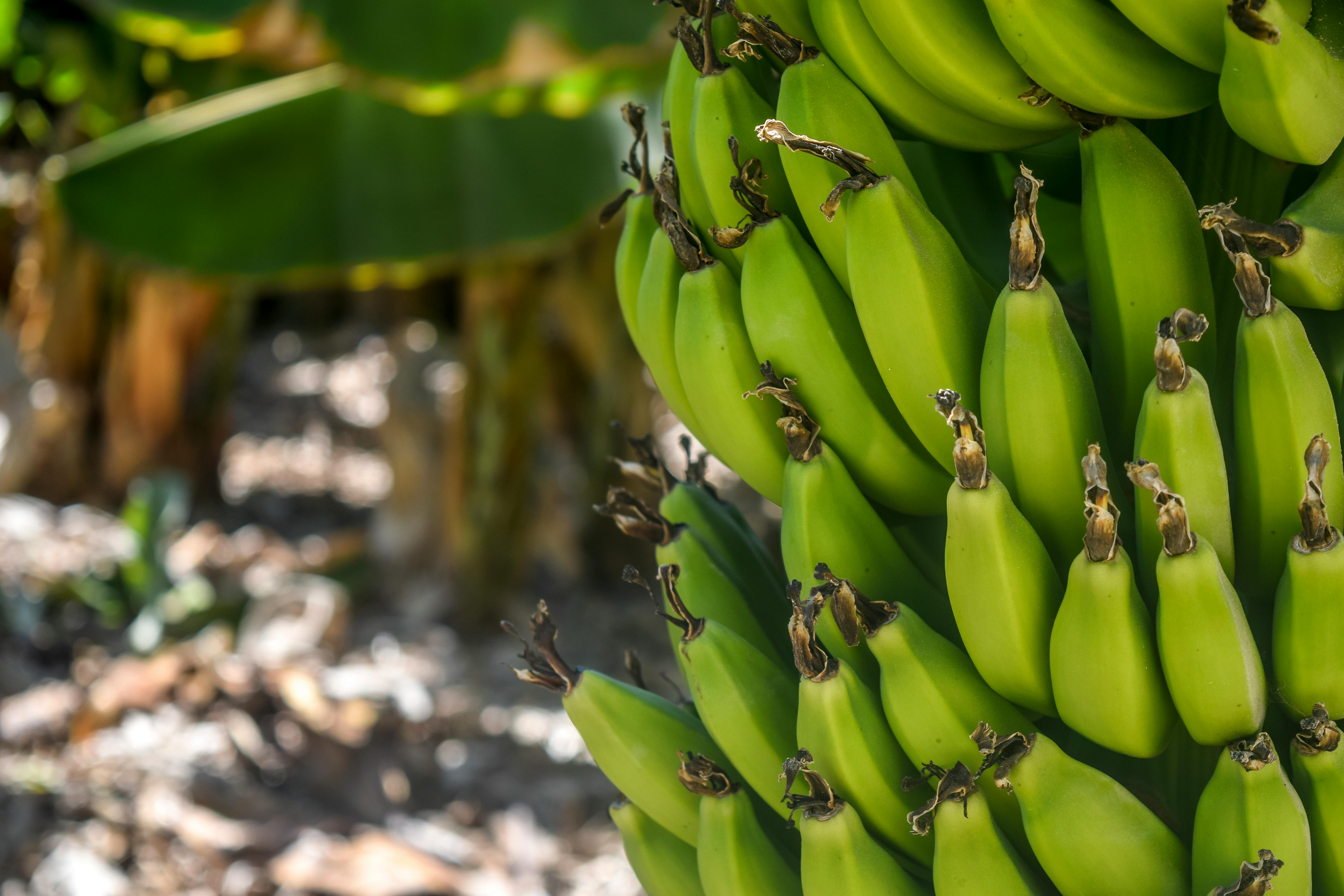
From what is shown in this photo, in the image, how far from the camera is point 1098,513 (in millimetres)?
462

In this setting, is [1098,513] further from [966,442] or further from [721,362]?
[721,362]

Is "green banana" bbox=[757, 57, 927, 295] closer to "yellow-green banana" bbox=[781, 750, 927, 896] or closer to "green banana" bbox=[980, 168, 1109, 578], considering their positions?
"green banana" bbox=[980, 168, 1109, 578]

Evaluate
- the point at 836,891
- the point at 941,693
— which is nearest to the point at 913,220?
the point at 941,693

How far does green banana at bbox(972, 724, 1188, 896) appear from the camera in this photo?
0.51 m

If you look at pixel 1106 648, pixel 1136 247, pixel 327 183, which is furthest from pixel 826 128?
pixel 327 183

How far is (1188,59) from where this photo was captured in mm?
501

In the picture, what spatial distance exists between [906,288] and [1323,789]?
313mm

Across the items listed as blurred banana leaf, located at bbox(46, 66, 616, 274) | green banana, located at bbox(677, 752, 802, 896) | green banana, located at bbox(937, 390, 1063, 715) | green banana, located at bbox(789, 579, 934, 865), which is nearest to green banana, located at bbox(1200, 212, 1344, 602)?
green banana, located at bbox(937, 390, 1063, 715)

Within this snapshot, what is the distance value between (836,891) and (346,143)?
2410 millimetres

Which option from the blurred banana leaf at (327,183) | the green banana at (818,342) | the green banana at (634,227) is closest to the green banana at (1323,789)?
the green banana at (818,342)

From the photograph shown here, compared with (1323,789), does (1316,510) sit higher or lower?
higher

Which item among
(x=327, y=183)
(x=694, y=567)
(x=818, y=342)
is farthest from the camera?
(x=327, y=183)

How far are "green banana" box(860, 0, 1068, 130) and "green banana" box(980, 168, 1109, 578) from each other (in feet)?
0.22

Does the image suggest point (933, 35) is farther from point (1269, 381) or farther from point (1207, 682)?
point (1207, 682)
